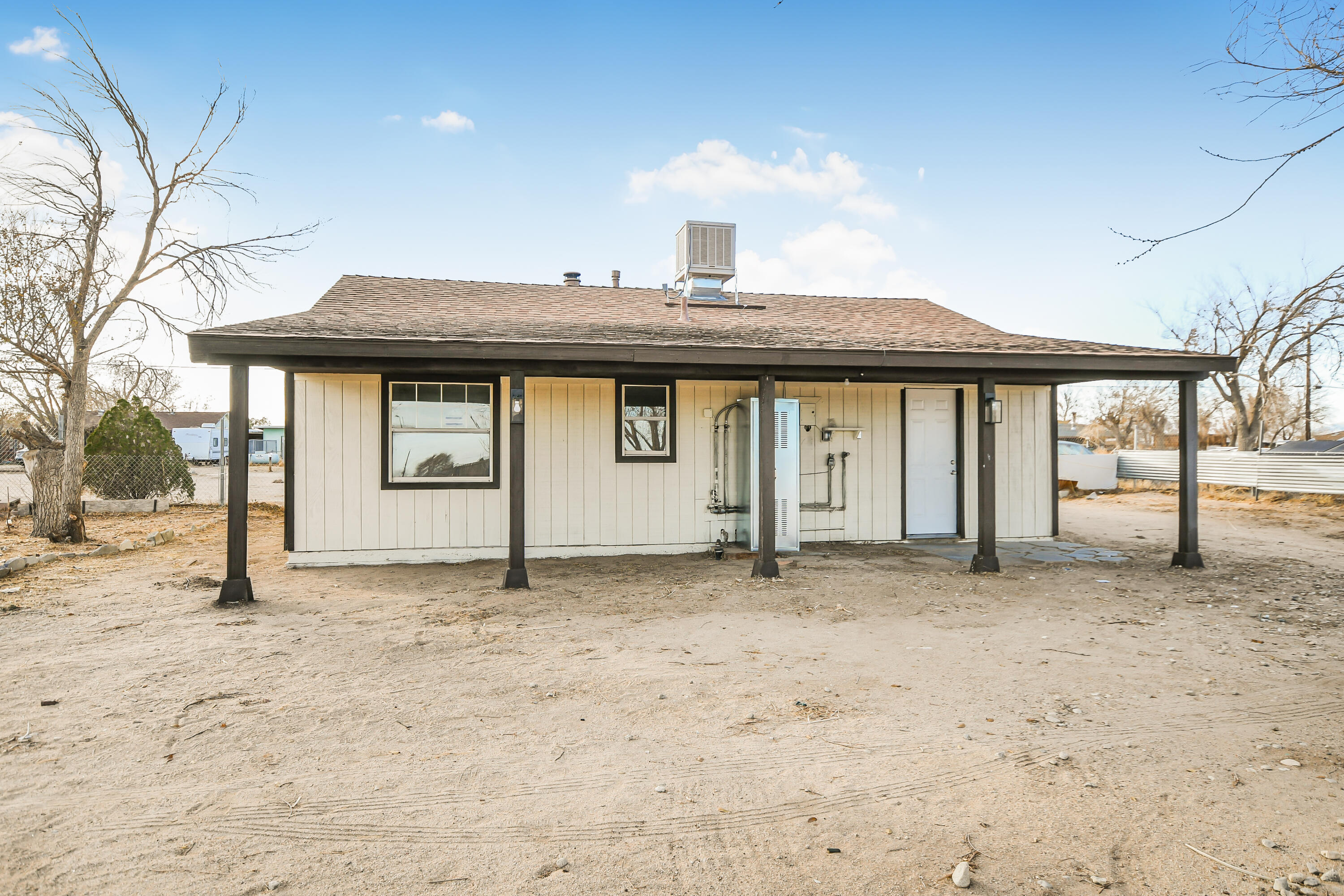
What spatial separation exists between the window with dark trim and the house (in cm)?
2

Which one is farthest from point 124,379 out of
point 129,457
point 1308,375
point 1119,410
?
point 1119,410

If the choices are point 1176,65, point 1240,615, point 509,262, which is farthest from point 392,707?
point 509,262

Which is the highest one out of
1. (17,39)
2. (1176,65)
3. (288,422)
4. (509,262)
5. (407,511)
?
(17,39)

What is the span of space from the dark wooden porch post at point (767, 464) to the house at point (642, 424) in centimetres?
2

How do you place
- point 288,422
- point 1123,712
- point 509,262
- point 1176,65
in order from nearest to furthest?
point 1123,712 < point 1176,65 < point 288,422 < point 509,262

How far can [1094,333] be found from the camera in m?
30.1

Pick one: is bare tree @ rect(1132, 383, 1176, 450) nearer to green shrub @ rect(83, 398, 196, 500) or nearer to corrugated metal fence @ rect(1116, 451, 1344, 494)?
corrugated metal fence @ rect(1116, 451, 1344, 494)

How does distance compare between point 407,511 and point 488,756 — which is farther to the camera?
point 407,511

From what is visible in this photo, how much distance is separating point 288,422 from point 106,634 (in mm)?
3058

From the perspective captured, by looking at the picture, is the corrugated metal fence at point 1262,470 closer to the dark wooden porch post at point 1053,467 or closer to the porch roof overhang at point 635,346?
the dark wooden porch post at point 1053,467

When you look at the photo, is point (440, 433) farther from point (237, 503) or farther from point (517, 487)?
point (237, 503)

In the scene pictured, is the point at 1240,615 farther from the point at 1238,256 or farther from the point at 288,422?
the point at 1238,256

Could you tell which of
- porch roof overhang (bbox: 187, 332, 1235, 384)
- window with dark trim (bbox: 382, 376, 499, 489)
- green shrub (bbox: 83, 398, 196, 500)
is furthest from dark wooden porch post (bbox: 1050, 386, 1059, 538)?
green shrub (bbox: 83, 398, 196, 500)

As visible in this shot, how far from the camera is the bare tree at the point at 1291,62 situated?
3.35 m
